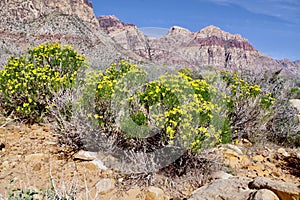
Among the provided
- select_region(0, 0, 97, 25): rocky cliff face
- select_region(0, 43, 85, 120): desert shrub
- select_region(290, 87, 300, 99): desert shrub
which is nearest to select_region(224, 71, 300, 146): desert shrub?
select_region(290, 87, 300, 99): desert shrub

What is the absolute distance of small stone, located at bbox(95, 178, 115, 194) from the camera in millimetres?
3238

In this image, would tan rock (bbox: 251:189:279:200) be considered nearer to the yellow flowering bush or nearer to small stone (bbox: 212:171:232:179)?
the yellow flowering bush

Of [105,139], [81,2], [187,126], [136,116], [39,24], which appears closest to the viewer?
[187,126]

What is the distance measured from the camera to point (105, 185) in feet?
10.8

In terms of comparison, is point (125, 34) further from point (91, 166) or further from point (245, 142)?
point (91, 166)

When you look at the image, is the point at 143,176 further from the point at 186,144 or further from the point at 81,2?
the point at 81,2

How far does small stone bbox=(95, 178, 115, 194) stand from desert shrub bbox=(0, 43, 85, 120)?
1.96m

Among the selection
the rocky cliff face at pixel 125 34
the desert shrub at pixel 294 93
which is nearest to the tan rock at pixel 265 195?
the desert shrub at pixel 294 93

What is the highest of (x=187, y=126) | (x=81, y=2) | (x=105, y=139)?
(x=81, y=2)

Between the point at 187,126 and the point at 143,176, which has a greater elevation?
the point at 187,126

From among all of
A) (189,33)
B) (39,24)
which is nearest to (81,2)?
(39,24)

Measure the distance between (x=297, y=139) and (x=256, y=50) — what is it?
6719 inches

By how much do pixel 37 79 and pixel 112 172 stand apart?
2.45 m

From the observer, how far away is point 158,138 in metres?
3.68
